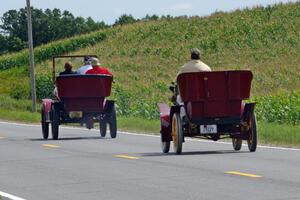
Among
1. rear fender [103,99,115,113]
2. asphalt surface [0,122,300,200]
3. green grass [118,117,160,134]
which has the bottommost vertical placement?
asphalt surface [0,122,300,200]

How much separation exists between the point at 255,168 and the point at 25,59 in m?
74.8

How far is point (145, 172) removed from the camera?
1565 centimetres

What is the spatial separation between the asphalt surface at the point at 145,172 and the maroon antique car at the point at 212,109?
441mm

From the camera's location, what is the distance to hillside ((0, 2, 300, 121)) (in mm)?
66875

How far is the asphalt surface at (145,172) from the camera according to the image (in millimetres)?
12625

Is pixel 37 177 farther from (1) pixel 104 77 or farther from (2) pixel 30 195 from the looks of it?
(1) pixel 104 77

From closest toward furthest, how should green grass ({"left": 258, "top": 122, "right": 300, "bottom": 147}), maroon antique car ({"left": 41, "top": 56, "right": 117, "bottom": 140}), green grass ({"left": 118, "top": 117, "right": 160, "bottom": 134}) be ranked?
green grass ({"left": 258, "top": 122, "right": 300, "bottom": 147}) < maroon antique car ({"left": 41, "top": 56, "right": 117, "bottom": 140}) < green grass ({"left": 118, "top": 117, "right": 160, "bottom": 134})

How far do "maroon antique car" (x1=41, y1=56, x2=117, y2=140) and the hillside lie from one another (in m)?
31.1

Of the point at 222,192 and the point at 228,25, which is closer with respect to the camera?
the point at 222,192

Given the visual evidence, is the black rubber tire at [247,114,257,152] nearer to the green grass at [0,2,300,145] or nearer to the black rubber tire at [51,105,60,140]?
the black rubber tire at [51,105,60,140]

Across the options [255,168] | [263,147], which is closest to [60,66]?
[263,147]

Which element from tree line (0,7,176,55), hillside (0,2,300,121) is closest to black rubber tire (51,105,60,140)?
hillside (0,2,300,121)

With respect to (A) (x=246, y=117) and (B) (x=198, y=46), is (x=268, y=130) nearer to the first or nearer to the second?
(A) (x=246, y=117)

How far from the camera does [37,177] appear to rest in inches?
605
